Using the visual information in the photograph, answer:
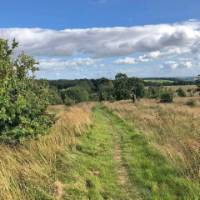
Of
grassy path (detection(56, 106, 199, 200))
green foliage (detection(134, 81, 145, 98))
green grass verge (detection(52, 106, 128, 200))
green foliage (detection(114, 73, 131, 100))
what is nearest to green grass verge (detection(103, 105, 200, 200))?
grassy path (detection(56, 106, 199, 200))

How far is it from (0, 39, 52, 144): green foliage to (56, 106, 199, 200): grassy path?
1.35 metres

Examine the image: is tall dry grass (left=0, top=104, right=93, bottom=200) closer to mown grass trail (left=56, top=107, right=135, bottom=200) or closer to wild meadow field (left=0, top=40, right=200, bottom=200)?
wild meadow field (left=0, top=40, right=200, bottom=200)

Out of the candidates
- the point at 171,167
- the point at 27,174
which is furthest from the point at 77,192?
the point at 171,167

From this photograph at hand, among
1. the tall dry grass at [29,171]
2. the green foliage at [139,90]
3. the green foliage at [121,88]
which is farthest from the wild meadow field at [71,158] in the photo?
the green foliage at [139,90]

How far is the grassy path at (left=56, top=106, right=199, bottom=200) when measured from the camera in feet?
25.8

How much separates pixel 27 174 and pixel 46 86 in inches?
235

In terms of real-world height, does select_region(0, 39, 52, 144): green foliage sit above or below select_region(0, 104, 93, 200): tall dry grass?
above

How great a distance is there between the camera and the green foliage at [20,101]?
10.6 meters

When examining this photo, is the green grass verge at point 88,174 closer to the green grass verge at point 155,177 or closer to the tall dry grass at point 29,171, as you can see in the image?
the tall dry grass at point 29,171

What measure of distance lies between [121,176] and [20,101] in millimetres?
3332

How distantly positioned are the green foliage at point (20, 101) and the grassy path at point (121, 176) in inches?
53.2

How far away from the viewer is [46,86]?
13688 millimetres

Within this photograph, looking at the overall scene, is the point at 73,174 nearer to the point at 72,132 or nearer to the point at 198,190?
the point at 198,190

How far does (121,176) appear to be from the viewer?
955 cm
